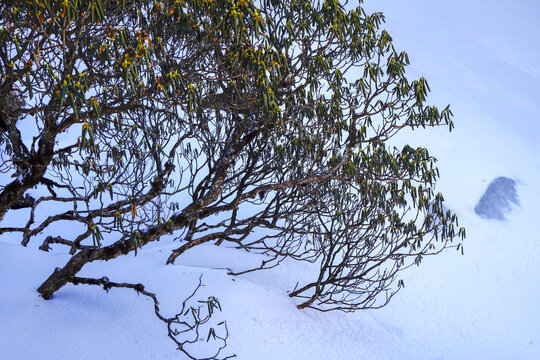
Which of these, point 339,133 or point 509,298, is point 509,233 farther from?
point 339,133

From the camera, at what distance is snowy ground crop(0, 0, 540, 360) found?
5082 millimetres

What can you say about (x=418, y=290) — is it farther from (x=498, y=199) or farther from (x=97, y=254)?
(x=97, y=254)

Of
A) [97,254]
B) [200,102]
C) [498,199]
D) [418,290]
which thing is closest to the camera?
[200,102]

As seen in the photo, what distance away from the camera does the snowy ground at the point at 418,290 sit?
508cm

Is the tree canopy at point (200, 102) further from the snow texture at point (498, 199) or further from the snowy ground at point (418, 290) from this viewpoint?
the snow texture at point (498, 199)

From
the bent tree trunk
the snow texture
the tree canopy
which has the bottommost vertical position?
the bent tree trunk

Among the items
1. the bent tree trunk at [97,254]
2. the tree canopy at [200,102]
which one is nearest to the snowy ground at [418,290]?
the bent tree trunk at [97,254]

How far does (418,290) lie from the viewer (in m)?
9.79

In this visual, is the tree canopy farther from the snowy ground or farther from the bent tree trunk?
the snowy ground

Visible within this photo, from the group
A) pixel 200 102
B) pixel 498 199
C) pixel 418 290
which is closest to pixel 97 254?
pixel 200 102

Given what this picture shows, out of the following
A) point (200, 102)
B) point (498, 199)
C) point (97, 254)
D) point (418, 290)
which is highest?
point (498, 199)

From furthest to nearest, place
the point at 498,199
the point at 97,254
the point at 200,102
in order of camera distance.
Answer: the point at 498,199 → the point at 97,254 → the point at 200,102

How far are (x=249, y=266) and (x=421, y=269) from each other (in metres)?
4.35

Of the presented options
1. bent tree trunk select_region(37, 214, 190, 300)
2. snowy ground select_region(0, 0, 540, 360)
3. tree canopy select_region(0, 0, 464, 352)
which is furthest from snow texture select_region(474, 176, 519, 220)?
bent tree trunk select_region(37, 214, 190, 300)
